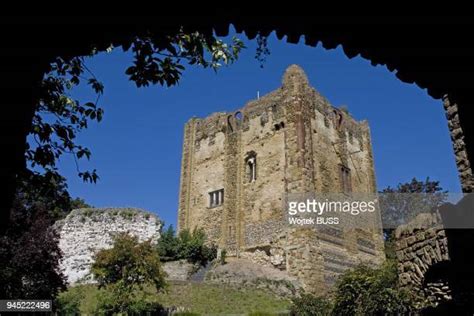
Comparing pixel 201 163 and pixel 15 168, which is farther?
pixel 201 163

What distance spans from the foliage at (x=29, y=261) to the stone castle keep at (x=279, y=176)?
1256cm

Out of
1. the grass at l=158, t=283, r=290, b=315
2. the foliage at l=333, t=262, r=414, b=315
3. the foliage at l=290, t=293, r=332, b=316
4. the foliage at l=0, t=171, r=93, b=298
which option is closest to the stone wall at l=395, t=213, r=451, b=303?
the foliage at l=333, t=262, r=414, b=315

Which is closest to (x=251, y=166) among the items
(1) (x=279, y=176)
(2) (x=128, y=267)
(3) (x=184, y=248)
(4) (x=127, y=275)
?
(1) (x=279, y=176)

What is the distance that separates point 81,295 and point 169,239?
7197 millimetres

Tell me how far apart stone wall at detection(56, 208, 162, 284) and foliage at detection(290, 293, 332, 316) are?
1414cm

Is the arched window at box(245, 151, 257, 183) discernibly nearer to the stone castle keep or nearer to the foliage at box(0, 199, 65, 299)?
the stone castle keep

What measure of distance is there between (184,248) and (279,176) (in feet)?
22.6

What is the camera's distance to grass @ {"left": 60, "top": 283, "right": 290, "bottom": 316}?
60.0 ft

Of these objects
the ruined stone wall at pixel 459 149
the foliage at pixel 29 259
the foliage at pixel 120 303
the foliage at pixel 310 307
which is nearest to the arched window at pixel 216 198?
the foliage at pixel 120 303

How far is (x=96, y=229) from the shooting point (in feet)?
95.1

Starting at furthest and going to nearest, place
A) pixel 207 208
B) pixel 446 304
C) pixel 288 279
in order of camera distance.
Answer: pixel 207 208 < pixel 288 279 < pixel 446 304

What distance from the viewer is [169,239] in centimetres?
2755

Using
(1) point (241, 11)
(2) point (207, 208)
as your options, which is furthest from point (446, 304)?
(2) point (207, 208)

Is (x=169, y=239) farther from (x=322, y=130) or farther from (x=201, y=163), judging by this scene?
(x=322, y=130)
